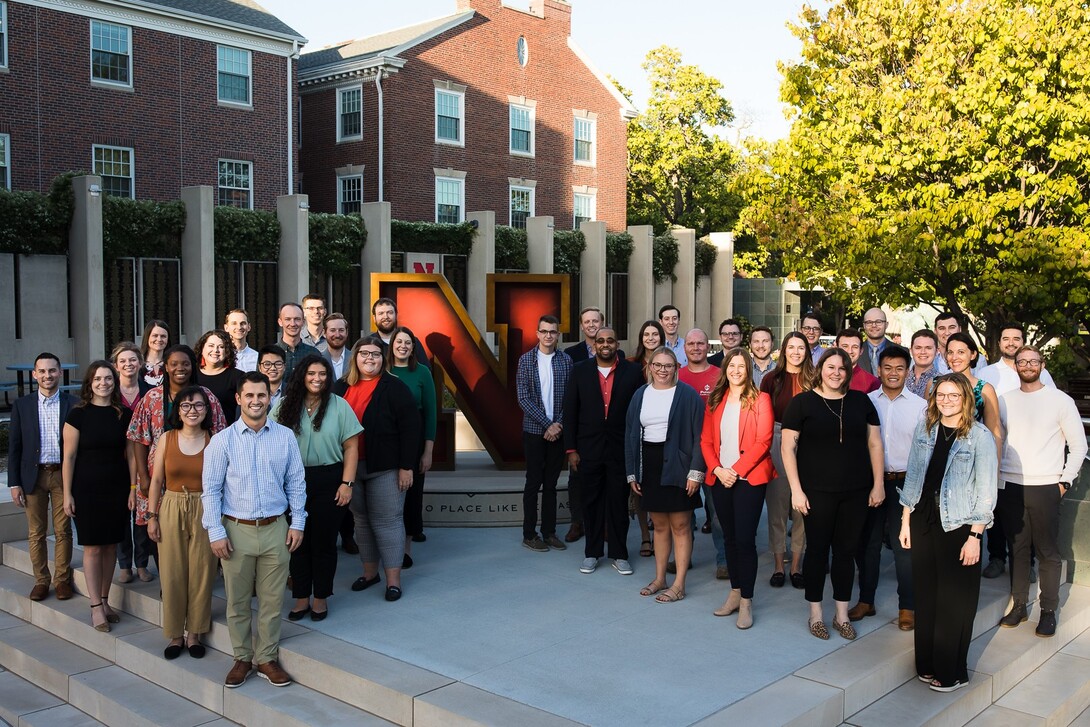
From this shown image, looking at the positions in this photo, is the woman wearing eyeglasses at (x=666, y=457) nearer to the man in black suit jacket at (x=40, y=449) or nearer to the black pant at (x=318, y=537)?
the black pant at (x=318, y=537)

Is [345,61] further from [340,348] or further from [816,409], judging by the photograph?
[816,409]

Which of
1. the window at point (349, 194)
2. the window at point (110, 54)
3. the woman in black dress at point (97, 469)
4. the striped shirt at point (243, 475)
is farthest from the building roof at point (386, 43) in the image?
the striped shirt at point (243, 475)

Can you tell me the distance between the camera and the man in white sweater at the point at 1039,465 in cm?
685

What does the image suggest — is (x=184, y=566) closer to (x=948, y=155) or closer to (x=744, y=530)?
(x=744, y=530)

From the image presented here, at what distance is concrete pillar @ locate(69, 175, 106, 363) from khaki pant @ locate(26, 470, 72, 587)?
13849 mm

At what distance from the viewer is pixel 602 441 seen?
7.90 m

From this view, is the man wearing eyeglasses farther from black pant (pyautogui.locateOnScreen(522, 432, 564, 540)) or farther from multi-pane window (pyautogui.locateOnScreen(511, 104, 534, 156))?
multi-pane window (pyautogui.locateOnScreen(511, 104, 534, 156))

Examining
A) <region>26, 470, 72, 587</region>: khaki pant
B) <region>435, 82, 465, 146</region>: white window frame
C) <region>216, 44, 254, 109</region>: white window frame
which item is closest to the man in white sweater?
<region>26, 470, 72, 587</region>: khaki pant

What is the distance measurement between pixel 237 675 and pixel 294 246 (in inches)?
753

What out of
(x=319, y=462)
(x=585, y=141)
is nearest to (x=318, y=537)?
(x=319, y=462)

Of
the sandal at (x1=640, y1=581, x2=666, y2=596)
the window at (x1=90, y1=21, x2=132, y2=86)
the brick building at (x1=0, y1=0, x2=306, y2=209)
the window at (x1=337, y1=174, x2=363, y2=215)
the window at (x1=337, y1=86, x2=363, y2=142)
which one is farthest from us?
the window at (x1=337, y1=174, x2=363, y2=215)

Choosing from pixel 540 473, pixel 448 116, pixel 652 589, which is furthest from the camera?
pixel 448 116

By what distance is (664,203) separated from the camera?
41094 mm

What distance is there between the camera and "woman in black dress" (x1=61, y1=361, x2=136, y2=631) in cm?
688
